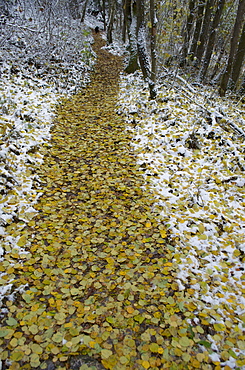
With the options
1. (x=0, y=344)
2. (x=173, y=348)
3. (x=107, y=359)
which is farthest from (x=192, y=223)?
(x=0, y=344)

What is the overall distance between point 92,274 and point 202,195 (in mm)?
2570

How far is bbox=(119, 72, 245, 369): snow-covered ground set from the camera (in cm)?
277

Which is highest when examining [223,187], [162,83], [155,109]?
[162,83]

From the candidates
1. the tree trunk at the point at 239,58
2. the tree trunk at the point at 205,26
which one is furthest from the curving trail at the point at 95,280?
the tree trunk at the point at 205,26

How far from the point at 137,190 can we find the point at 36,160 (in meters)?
2.34

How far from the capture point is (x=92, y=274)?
10.0ft

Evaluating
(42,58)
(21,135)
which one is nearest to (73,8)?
(42,58)

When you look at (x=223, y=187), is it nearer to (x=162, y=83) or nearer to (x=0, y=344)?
(x=0, y=344)

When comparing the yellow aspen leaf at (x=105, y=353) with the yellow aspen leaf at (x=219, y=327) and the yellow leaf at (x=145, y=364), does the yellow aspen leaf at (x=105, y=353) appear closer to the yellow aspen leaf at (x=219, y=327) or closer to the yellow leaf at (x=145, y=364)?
the yellow leaf at (x=145, y=364)

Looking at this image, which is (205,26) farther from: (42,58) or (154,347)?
(154,347)

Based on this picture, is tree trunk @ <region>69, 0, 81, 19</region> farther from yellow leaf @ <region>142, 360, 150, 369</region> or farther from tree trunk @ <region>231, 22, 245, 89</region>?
yellow leaf @ <region>142, 360, 150, 369</region>

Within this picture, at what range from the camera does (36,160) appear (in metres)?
5.08

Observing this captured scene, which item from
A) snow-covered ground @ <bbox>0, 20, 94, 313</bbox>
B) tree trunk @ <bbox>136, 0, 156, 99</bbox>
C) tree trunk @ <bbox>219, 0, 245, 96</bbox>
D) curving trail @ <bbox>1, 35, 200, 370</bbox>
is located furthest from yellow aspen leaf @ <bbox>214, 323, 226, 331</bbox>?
tree trunk @ <bbox>219, 0, 245, 96</bbox>

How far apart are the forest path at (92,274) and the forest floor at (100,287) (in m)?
0.01
